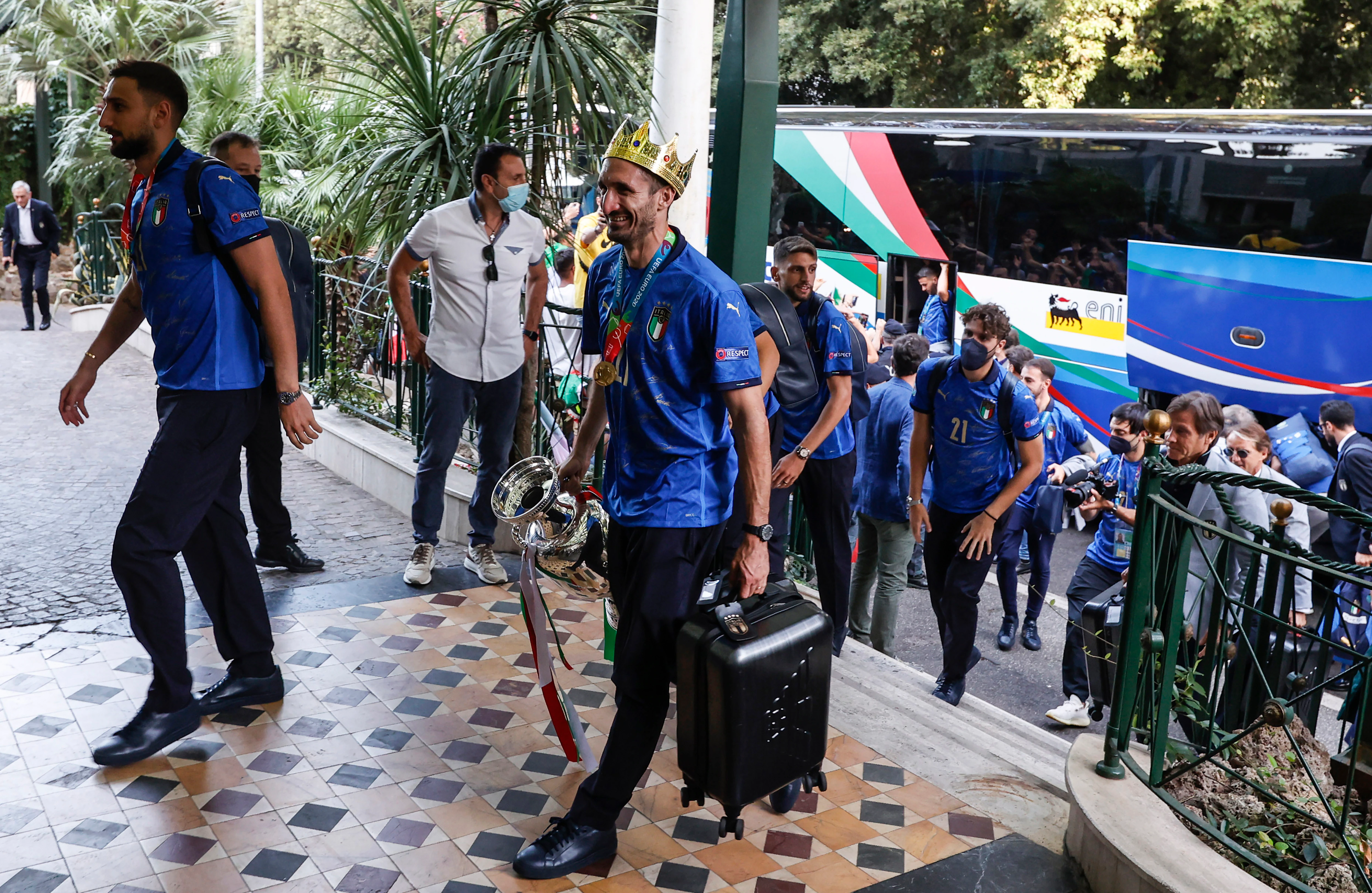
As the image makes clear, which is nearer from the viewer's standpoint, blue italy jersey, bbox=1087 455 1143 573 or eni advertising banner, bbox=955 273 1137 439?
blue italy jersey, bbox=1087 455 1143 573

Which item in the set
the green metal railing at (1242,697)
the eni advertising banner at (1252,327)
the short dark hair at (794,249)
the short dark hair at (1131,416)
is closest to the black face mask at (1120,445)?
the short dark hair at (1131,416)

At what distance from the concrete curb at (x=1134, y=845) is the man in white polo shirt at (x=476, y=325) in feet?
9.06

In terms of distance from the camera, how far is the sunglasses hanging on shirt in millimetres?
5160

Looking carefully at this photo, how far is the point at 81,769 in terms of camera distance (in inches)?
139

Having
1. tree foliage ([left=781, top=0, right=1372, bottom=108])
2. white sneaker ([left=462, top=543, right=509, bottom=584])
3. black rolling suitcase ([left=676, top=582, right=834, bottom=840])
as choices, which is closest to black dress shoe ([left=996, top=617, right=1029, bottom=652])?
white sneaker ([left=462, top=543, right=509, bottom=584])

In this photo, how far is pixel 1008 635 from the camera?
7180 mm

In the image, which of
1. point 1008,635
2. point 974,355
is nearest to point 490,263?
point 974,355

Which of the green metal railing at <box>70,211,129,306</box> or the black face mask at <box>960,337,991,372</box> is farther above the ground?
the black face mask at <box>960,337,991,372</box>

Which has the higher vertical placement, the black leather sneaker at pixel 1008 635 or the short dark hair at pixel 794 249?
the short dark hair at pixel 794 249

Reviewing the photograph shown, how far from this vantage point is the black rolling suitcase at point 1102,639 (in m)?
5.26

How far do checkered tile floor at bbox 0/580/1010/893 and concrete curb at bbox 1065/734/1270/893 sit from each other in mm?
291

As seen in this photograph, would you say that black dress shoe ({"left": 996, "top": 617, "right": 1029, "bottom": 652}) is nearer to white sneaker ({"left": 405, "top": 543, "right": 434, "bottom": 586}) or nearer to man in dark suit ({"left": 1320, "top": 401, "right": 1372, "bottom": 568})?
man in dark suit ({"left": 1320, "top": 401, "right": 1372, "bottom": 568})

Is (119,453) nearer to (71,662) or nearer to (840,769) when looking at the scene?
(71,662)

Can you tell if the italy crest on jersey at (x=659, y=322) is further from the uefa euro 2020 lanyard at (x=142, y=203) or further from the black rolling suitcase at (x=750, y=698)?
the uefa euro 2020 lanyard at (x=142, y=203)
